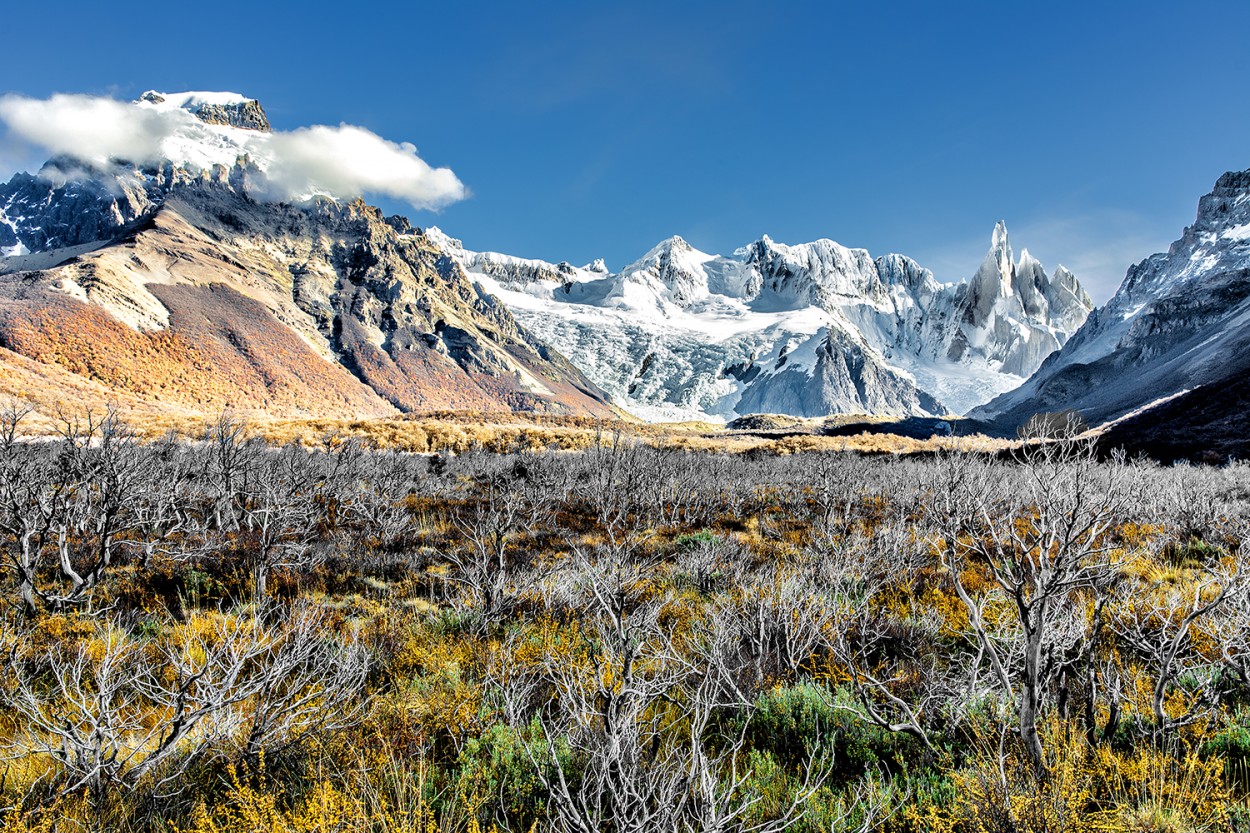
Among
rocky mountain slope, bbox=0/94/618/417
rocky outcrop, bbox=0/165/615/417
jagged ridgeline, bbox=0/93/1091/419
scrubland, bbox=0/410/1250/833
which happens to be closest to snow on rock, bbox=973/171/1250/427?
jagged ridgeline, bbox=0/93/1091/419

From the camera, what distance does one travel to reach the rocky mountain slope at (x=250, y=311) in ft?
238

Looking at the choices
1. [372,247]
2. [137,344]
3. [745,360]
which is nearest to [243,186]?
[372,247]

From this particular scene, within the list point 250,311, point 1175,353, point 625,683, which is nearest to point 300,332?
point 250,311

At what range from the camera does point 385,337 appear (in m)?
128

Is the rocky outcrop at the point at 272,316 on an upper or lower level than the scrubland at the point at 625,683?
upper

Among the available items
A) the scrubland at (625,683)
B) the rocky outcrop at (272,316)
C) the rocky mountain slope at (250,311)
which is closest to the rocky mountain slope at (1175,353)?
the scrubland at (625,683)

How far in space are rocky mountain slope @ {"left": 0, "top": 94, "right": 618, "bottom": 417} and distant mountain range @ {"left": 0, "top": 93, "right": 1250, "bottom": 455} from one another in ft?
1.50

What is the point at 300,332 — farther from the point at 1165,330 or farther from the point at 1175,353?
the point at 1165,330

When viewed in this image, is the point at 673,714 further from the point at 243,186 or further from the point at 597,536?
the point at 243,186

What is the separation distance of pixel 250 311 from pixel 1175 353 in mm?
159628

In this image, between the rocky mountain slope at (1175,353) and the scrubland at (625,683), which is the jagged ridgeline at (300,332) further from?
the scrubland at (625,683)

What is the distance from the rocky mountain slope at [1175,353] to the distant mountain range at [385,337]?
1.25 feet

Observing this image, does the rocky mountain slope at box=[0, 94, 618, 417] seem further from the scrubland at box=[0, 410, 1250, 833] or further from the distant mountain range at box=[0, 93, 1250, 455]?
the scrubland at box=[0, 410, 1250, 833]

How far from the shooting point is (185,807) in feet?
10.8
